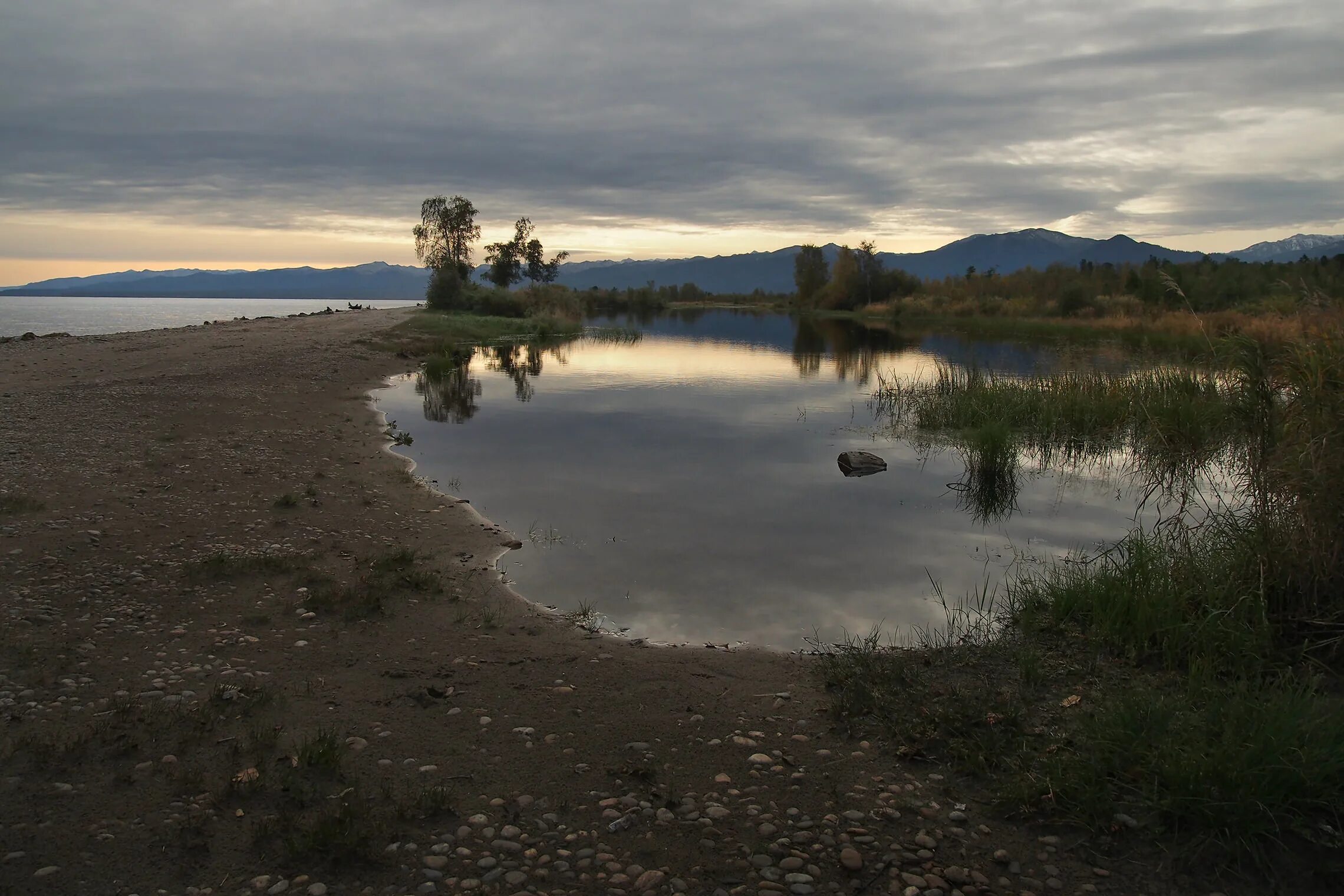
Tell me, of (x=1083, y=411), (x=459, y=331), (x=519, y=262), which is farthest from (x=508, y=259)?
(x=1083, y=411)

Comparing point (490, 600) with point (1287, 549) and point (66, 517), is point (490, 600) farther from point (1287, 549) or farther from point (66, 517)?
point (1287, 549)

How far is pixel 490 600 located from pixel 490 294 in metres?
59.1

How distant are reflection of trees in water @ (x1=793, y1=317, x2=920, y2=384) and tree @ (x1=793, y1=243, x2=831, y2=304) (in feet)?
99.3

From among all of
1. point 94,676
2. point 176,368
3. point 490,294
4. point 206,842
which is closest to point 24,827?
point 206,842

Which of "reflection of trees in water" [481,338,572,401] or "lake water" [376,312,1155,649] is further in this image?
"reflection of trees in water" [481,338,572,401]

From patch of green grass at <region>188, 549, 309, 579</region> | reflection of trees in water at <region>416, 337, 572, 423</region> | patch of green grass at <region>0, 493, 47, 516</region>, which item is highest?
reflection of trees in water at <region>416, 337, 572, 423</region>

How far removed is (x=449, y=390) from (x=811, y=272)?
79882 mm

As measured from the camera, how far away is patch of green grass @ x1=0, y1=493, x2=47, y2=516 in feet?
26.6

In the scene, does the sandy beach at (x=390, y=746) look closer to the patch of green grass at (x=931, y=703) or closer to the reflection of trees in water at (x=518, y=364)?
the patch of green grass at (x=931, y=703)

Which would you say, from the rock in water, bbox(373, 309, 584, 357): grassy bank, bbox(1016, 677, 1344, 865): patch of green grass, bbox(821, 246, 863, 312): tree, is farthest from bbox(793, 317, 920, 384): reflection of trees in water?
bbox(1016, 677, 1344, 865): patch of green grass

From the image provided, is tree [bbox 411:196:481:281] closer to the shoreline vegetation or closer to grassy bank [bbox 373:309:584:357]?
grassy bank [bbox 373:309:584:357]

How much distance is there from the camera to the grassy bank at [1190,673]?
12.3ft

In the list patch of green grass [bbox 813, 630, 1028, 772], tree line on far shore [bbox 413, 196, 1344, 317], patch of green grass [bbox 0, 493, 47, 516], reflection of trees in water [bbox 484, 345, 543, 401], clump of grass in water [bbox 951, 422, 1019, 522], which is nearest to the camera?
patch of green grass [bbox 813, 630, 1028, 772]

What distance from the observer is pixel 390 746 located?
4.66 m
